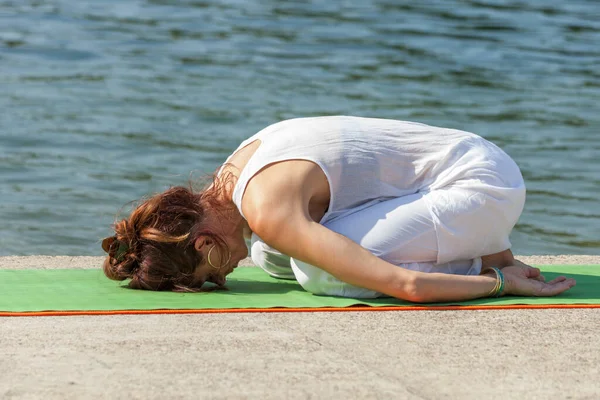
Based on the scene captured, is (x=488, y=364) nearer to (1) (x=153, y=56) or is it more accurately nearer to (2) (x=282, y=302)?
(2) (x=282, y=302)

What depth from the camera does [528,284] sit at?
3457mm

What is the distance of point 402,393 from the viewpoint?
2.42 metres

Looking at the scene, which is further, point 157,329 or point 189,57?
point 189,57

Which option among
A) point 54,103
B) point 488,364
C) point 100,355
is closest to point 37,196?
point 54,103

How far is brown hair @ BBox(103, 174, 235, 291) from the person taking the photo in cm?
329

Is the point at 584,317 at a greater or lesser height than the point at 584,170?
greater

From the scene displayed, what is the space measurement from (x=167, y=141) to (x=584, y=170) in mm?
3353

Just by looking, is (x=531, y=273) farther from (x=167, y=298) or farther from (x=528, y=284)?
(x=167, y=298)

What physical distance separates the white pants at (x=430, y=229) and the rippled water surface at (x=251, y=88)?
2501 millimetres

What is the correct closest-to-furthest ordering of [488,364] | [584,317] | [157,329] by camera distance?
[488,364], [157,329], [584,317]

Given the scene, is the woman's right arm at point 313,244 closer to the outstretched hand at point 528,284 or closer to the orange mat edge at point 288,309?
the orange mat edge at point 288,309

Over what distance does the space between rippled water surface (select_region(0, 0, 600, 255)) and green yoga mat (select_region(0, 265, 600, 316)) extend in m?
2.08

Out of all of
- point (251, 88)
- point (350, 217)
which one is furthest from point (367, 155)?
point (251, 88)

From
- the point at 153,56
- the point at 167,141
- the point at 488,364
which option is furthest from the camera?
the point at 153,56
